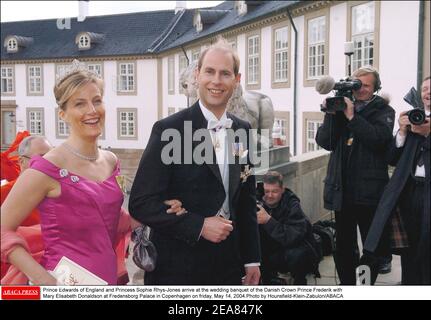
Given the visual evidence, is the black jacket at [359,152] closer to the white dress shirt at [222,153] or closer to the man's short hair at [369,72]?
the man's short hair at [369,72]

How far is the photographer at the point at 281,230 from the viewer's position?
1.61 m

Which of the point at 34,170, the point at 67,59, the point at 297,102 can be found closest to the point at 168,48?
the point at 67,59

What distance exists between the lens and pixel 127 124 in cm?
126

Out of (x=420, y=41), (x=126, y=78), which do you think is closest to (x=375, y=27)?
(x=420, y=41)

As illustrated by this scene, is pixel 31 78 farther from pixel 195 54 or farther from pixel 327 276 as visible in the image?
pixel 327 276

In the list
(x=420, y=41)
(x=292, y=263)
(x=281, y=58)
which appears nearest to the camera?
(x=292, y=263)

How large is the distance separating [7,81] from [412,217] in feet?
3.93

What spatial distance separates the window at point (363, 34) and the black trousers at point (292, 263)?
31.3 inches

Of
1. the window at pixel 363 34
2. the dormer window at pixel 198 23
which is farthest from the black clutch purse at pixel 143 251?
the window at pixel 363 34

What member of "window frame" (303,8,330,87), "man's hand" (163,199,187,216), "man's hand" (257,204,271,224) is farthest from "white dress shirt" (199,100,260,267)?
"window frame" (303,8,330,87)

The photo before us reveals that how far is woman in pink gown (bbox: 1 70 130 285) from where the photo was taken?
38.4 inches

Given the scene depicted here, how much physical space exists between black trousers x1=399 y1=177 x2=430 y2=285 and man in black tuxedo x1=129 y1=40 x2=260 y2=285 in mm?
514

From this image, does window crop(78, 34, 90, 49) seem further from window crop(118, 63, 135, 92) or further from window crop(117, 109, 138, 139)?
window crop(117, 109, 138, 139)
